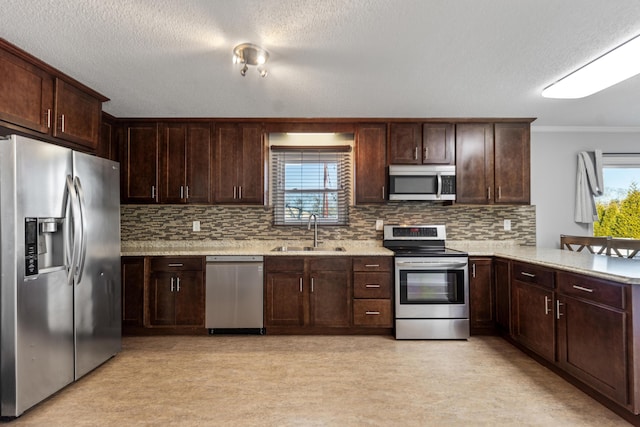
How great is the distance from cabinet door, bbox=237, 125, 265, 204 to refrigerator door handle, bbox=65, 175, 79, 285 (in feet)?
5.18

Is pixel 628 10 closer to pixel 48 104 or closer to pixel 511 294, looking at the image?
pixel 511 294

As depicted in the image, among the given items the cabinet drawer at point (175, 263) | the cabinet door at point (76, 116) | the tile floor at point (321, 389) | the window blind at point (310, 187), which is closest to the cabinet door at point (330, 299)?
the tile floor at point (321, 389)

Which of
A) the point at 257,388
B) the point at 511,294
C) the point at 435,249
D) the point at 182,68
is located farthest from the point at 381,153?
the point at 257,388

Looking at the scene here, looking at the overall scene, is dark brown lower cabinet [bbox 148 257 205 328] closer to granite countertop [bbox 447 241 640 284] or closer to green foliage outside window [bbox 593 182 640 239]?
granite countertop [bbox 447 241 640 284]

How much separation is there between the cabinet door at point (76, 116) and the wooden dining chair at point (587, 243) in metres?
4.99

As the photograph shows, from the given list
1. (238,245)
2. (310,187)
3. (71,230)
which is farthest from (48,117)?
(310,187)

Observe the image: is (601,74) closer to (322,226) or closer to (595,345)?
(595,345)

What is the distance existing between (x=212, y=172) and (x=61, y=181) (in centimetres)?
152

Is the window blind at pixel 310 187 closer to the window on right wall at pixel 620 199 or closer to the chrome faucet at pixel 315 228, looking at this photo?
the chrome faucet at pixel 315 228

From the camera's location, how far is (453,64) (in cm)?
234

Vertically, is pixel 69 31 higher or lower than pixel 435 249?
higher

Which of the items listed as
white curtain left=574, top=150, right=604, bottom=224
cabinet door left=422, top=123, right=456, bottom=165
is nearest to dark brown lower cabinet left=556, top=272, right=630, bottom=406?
cabinet door left=422, top=123, right=456, bottom=165

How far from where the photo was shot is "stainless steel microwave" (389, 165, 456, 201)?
3551 millimetres

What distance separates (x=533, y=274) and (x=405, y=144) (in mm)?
1799
